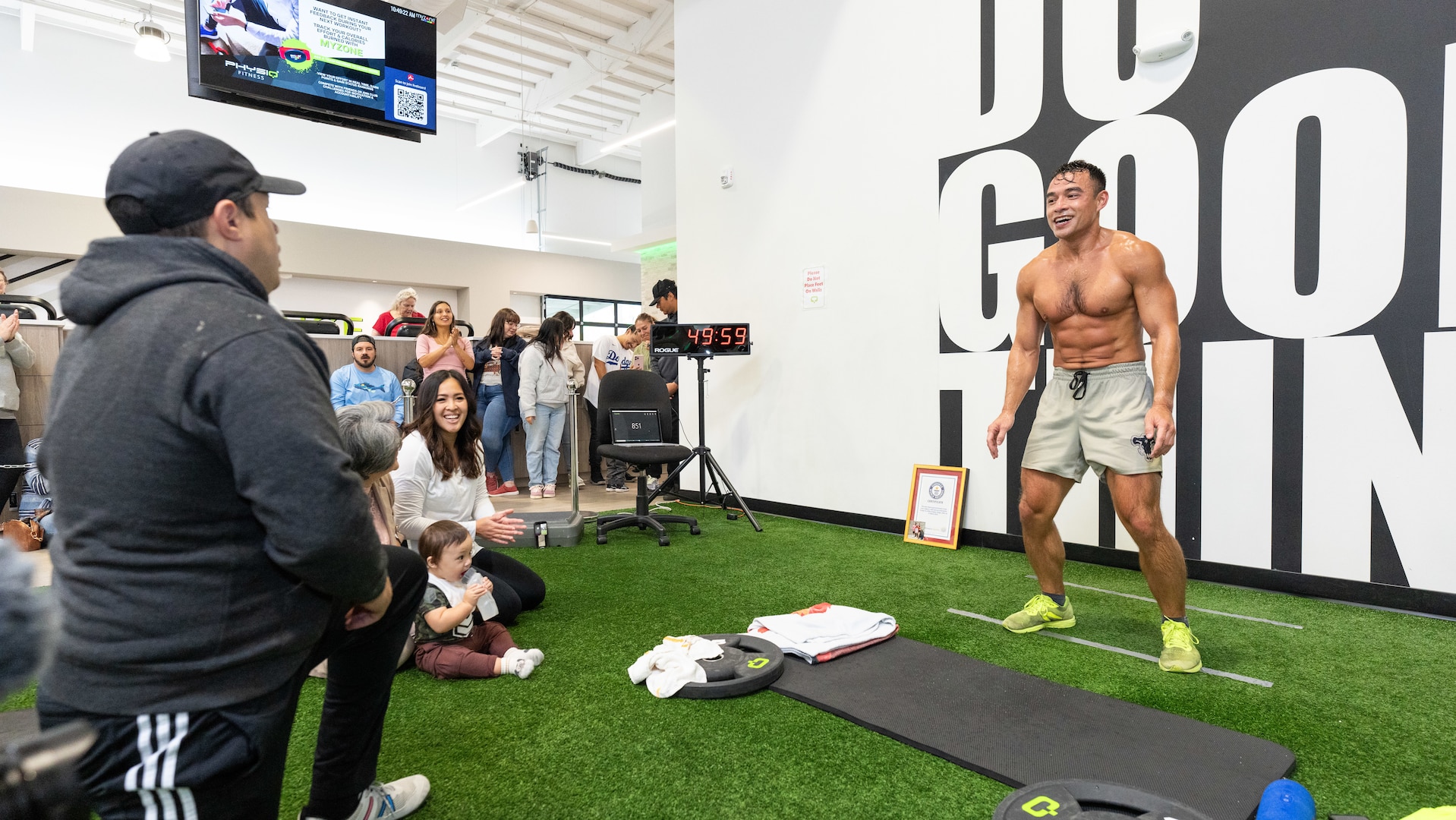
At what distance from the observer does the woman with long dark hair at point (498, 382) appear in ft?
20.5

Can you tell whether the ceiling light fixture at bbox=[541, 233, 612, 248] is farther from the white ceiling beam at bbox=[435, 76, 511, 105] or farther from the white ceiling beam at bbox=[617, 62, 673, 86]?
the white ceiling beam at bbox=[617, 62, 673, 86]

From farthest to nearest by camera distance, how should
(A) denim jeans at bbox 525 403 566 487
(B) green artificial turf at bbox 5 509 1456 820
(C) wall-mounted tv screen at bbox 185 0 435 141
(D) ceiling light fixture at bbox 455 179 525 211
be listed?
1. (D) ceiling light fixture at bbox 455 179 525 211
2. (A) denim jeans at bbox 525 403 566 487
3. (C) wall-mounted tv screen at bbox 185 0 435 141
4. (B) green artificial turf at bbox 5 509 1456 820

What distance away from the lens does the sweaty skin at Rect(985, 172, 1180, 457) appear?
2590 millimetres

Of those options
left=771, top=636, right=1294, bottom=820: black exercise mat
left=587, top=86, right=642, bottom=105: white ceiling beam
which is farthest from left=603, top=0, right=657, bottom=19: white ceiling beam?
left=771, top=636, right=1294, bottom=820: black exercise mat

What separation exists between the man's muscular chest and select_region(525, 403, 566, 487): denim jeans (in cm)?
429

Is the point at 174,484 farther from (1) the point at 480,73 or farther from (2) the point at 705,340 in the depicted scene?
(1) the point at 480,73

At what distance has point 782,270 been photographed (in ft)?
17.8

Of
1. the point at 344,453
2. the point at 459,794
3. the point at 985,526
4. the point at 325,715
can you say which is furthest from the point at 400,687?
the point at 985,526

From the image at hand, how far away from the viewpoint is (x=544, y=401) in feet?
20.2

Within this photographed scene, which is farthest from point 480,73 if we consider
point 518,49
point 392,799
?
point 392,799

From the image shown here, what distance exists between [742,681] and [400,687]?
1058 mm

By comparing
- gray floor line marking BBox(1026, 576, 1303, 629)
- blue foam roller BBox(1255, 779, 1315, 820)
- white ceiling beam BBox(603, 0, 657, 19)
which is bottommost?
gray floor line marking BBox(1026, 576, 1303, 629)

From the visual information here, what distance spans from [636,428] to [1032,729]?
323 cm

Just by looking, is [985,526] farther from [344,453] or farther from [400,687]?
[344,453]
